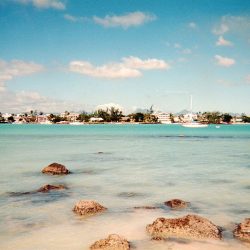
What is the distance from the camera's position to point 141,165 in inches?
1244

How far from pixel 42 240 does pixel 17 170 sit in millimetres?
17567

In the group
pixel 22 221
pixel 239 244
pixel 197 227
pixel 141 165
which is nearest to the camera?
pixel 239 244

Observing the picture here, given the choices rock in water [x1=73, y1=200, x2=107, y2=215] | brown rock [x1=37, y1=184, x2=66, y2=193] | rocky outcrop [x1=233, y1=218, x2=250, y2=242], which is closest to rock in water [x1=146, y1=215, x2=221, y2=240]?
rocky outcrop [x1=233, y1=218, x2=250, y2=242]

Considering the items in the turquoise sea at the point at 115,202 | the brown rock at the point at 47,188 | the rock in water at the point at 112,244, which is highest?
the rock in water at the point at 112,244

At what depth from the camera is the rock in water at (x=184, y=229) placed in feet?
38.0

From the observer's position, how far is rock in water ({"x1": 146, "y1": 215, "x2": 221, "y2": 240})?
38.0 ft

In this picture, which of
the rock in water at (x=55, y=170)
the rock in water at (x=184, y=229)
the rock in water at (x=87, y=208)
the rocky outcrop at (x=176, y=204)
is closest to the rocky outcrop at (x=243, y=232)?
the rock in water at (x=184, y=229)

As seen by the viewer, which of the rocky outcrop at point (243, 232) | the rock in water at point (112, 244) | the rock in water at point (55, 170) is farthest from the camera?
the rock in water at point (55, 170)

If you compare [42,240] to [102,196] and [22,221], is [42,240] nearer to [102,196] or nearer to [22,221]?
[22,221]

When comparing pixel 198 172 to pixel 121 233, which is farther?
pixel 198 172

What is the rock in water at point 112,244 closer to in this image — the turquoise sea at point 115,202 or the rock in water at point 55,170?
the turquoise sea at point 115,202

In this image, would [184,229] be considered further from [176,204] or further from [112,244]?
[176,204]

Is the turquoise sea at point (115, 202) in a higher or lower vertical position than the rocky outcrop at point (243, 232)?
lower

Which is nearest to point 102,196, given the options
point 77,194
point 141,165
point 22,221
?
point 77,194
